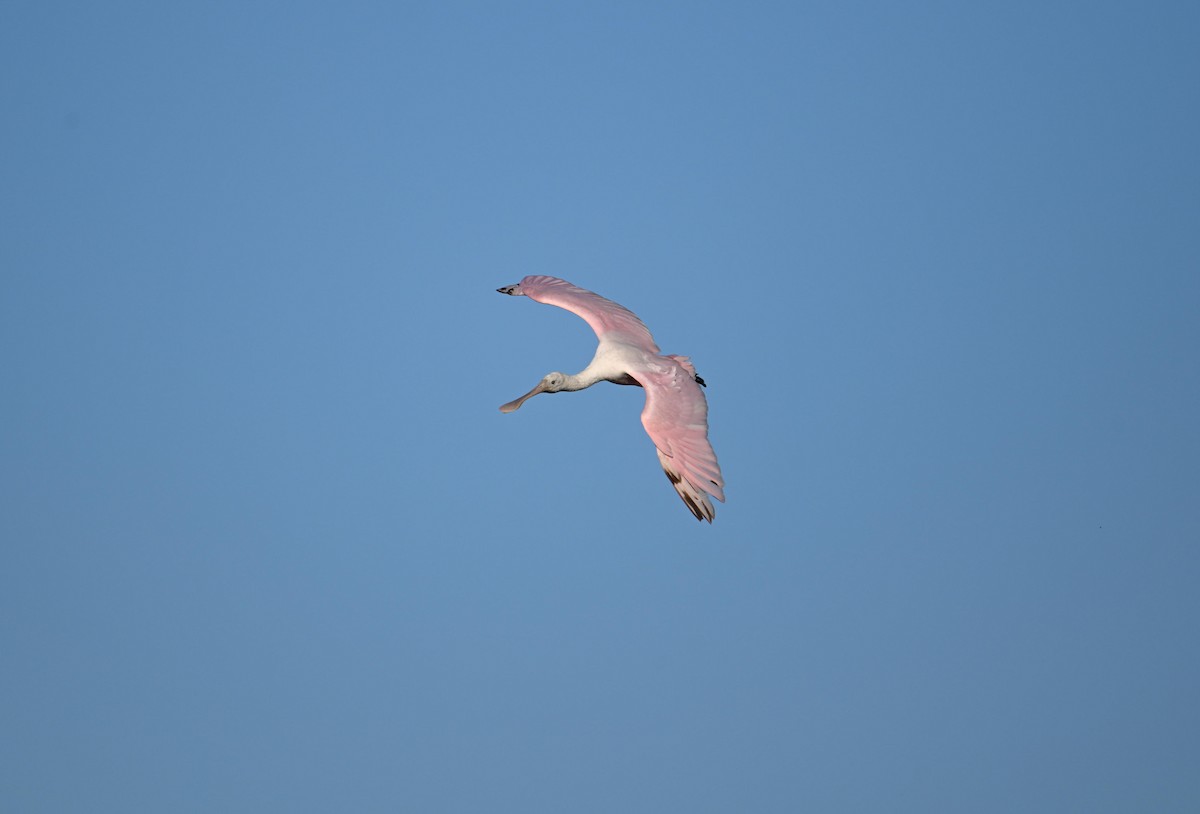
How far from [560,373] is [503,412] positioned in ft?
3.23

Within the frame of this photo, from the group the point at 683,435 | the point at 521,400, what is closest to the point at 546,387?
the point at 521,400

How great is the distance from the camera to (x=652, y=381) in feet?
66.5

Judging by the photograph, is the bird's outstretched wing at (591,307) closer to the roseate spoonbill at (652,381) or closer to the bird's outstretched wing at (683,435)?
the roseate spoonbill at (652,381)

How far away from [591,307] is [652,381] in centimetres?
287

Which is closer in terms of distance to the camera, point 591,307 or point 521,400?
point 521,400

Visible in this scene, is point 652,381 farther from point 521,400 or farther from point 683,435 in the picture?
point 521,400

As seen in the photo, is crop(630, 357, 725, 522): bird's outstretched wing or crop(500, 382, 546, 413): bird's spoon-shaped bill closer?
crop(630, 357, 725, 522): bird's outstretched wing

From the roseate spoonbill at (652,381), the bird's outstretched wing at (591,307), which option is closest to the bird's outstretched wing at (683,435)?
the roseate spoonbill at (652,381)

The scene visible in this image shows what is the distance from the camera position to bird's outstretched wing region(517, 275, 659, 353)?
871 inches

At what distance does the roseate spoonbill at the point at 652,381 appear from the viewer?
18859mm

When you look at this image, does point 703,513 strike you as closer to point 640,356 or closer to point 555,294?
point 640,356

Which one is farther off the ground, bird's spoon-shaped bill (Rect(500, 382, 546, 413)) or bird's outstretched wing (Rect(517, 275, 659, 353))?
bird's outstretched wing (Rect(517, 275, 659, 353))

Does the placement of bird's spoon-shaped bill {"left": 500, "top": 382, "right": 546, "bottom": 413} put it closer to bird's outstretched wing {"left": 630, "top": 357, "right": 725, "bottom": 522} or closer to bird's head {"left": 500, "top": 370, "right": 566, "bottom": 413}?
bird's head {"left": 500, "top": 370, "right": 566, "bottom": 413}

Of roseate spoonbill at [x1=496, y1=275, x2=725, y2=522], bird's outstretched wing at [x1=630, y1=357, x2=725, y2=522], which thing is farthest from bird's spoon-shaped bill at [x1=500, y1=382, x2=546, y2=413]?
bird's outstretched wing at [x1=630, y1=357, x2=725, y2=522]
